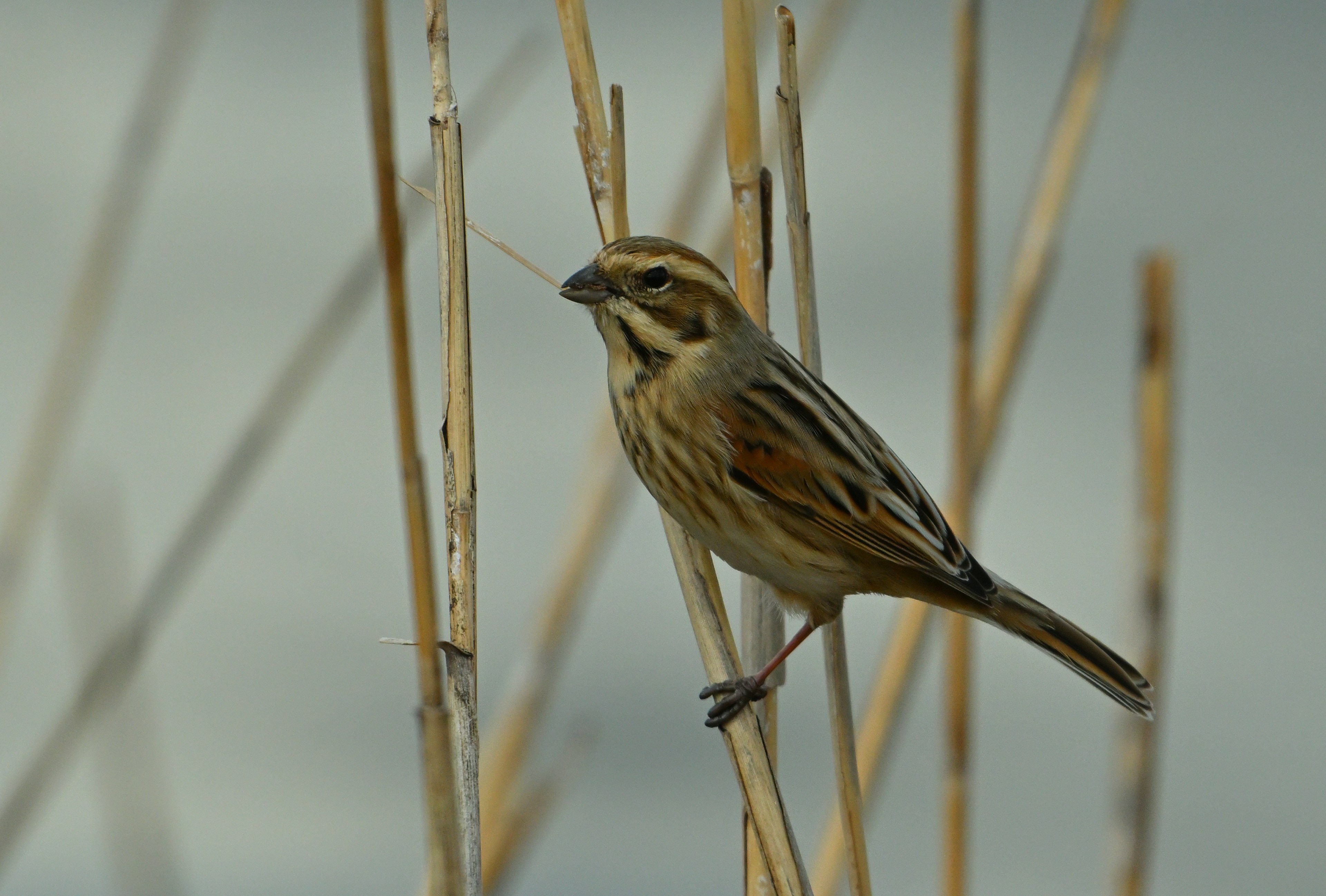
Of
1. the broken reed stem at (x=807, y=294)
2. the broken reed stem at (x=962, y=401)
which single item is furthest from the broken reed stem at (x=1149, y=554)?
the broken reed stem at (x=807, y=294)

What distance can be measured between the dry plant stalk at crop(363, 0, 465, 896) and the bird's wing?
3.62 ft

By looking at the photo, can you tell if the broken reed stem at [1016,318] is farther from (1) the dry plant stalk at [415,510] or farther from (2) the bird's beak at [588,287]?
(1) the dry plant stalk at [415,510]

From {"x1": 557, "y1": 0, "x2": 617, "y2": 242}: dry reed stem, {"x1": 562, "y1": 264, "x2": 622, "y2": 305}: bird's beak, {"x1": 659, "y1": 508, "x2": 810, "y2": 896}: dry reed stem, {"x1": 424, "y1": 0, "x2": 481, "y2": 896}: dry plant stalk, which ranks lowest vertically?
{"x1": 659, "y1": 508, "x2": 810, "y2": 896}: dry reed stem

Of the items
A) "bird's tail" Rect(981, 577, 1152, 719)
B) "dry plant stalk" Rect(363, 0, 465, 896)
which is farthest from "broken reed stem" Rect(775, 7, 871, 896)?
"dry plant stalk" Rect(363, 0, 465, 896)

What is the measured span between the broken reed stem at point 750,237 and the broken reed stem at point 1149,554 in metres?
0.64

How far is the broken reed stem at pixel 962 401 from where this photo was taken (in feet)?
7.78

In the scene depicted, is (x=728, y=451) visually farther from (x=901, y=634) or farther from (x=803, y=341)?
(x=901, y=634)

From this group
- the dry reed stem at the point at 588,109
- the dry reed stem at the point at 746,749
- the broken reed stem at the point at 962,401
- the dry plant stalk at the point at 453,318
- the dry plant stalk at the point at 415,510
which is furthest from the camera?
the broken reed stem at the point at 962,401

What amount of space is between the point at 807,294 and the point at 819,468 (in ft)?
1.61

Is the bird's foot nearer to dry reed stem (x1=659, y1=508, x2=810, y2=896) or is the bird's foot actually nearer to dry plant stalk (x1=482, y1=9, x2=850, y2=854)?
dry reed stem (x1=659, y1=508, x2=810, y2=896)

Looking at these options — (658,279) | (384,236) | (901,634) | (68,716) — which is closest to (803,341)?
(658,279)

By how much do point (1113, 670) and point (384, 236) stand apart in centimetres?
158

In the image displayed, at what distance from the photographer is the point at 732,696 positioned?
7.05 feet

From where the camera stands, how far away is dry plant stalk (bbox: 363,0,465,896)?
140 centimetres
